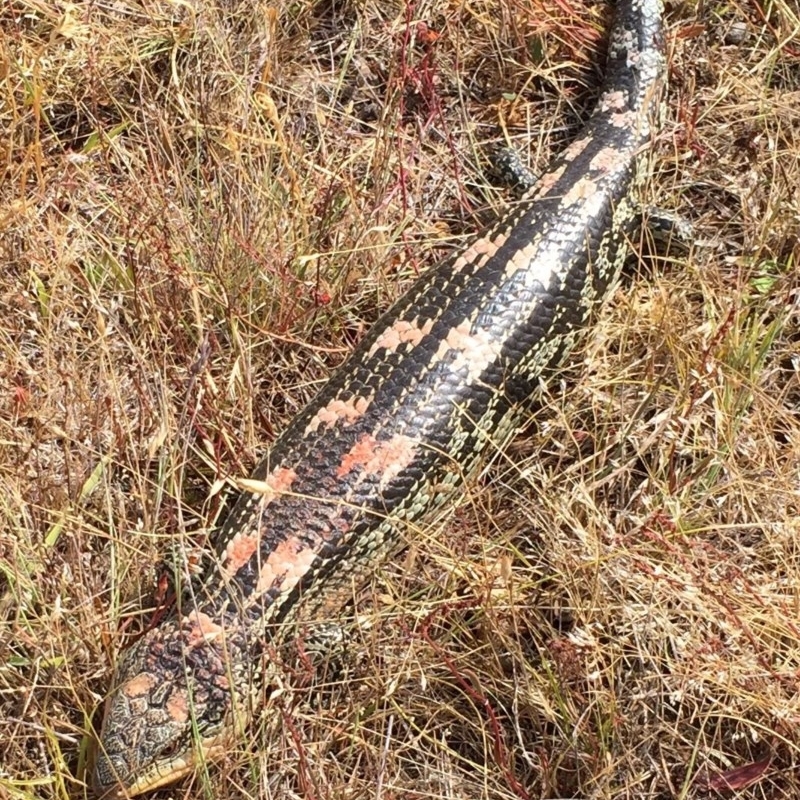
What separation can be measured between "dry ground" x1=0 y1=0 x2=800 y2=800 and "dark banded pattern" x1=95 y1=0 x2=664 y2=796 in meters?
0.18

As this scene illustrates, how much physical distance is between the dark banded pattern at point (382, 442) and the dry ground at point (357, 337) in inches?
7.1

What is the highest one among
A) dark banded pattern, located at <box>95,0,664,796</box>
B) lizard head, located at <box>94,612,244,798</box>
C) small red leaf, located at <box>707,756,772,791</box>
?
dark banded pattern, located at <box>95,0,664,796</box>

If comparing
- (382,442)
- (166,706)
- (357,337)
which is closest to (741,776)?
(382,442)

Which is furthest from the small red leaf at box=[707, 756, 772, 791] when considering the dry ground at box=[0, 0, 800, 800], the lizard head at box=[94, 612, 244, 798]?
the lizard head at box=[94, 612, 244, 798]

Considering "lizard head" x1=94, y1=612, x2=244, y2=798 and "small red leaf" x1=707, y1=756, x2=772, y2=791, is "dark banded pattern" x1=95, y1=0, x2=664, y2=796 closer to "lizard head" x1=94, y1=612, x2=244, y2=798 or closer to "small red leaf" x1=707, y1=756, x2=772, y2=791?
"lizard head" x1=94, y1=612, x2=244, y2=798

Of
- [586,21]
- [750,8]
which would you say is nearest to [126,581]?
[586,21]

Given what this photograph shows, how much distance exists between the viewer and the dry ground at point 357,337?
370cm

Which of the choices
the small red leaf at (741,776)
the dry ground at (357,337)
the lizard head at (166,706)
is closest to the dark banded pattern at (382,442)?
the lizard head at (166,706)

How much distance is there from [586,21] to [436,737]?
3.16 m

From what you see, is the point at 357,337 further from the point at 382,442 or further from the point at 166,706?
the point at 166,706

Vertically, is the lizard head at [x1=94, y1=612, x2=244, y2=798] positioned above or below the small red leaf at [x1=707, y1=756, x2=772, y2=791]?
above

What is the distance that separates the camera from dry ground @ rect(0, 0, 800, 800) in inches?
146

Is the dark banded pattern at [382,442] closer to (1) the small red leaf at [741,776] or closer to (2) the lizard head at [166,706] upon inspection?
(2) the lizard head at [166,706]

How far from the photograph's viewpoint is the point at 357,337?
446 centimetres
